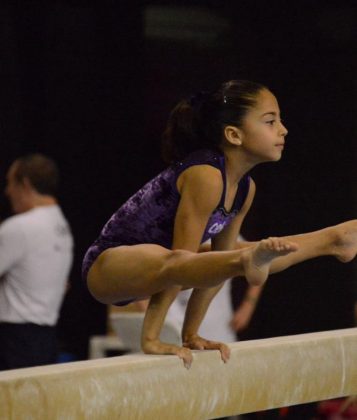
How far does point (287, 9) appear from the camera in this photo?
24.0 feet

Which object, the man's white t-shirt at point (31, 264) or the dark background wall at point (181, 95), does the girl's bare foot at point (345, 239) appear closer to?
the man's white t-shirt at point (31, 264)

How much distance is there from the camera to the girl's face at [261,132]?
3730mm

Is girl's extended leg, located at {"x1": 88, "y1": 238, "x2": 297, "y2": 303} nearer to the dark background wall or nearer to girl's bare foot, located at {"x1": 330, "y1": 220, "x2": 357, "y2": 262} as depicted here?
girl's bare foot, located at {"x1": 330, "y1": 220, "x2": 357, "y2": 262}

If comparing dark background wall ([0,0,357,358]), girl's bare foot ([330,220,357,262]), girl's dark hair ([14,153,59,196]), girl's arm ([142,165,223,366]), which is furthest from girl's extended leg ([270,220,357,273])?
dark background wall ([0,0,357,358])

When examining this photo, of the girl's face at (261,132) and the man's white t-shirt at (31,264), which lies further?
the man's white t-shirt at (31,264)

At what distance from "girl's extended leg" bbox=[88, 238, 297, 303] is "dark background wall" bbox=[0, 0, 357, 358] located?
3754mm

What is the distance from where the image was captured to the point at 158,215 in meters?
3.73

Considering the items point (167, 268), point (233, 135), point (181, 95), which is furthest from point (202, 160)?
point (181, 95)

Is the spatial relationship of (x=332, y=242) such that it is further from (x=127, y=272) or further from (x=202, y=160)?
(x=127, y=272)

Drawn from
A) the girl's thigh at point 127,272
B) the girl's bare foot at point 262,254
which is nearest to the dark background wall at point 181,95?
the girl's thigh at point 127,272

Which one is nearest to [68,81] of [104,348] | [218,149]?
[104,348]

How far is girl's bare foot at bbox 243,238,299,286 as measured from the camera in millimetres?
3139

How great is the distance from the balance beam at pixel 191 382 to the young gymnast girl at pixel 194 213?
8 centimetres

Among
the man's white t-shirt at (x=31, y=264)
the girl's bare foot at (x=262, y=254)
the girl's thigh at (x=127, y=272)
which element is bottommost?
the man's white t-shirt at (x=31, y=264)
